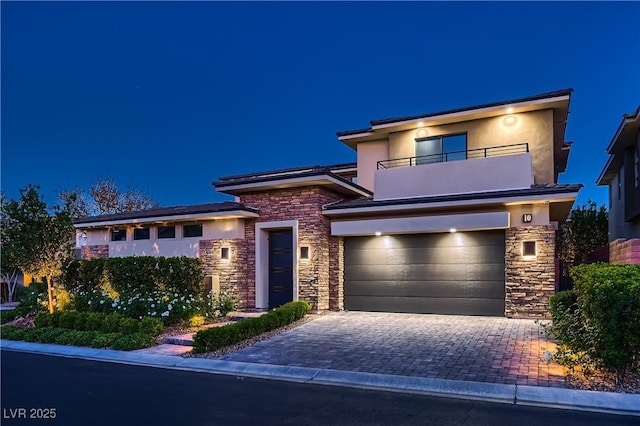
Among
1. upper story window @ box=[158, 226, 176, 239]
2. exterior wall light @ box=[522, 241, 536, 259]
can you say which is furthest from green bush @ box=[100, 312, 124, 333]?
exterior wall light @ box=[522, 241, 536, 259]

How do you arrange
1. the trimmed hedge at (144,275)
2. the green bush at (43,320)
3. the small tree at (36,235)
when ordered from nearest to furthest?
the green bush at (43,320) → the small tree at (36,235) → the trimmed hedge at (144,275)

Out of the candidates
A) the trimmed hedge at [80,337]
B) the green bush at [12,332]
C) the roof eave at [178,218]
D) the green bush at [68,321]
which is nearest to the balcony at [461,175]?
the roof eave at [178,218]

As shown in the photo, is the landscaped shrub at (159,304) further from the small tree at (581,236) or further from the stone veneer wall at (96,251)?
the small tree at (581,236)

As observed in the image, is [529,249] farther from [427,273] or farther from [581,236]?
[581,236]

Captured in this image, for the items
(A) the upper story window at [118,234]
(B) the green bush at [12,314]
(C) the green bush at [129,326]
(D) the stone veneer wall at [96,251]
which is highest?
(A) the upper story window at [118,234]

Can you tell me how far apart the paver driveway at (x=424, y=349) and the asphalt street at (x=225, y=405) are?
1087 millimetres

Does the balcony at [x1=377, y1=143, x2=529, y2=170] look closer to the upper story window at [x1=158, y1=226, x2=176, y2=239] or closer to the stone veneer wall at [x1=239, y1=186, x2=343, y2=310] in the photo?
the stone veneer wall at [x1=239, y1=186, x2=343, y2=310]

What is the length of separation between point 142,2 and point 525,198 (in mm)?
27173

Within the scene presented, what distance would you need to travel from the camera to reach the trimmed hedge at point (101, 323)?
33.8 ft

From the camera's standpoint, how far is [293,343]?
370 inches

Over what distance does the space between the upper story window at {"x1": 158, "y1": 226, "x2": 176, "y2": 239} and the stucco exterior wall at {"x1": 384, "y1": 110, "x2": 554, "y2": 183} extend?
33.3ft

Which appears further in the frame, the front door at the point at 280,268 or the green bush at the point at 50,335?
the front door at the point at 280,268

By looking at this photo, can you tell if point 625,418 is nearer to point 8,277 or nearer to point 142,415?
point 142,415

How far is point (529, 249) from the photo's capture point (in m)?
11.8
